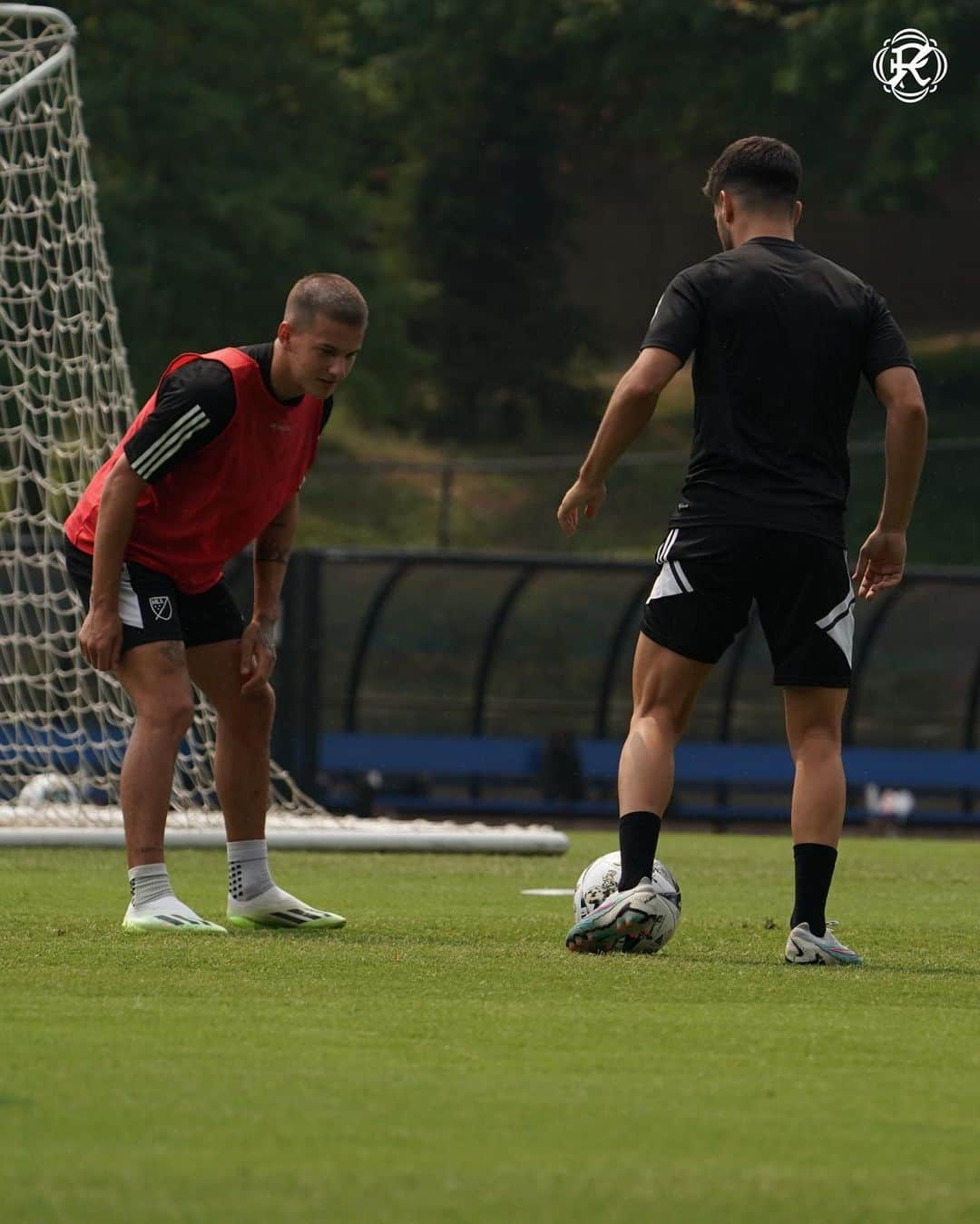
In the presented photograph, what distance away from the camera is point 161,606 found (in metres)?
6.46

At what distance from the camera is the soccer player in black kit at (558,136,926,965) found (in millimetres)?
6008

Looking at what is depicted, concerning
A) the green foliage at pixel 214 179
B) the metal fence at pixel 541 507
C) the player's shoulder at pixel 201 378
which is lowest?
the metal fence at pixel 541 507

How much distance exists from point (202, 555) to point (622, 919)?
5.32 feet

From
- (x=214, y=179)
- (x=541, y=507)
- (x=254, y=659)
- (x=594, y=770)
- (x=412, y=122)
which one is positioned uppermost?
(x=412, y=122)

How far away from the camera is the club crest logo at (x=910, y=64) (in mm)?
32656

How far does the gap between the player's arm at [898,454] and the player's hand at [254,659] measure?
5.72ft

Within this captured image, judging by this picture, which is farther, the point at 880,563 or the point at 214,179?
the point at 214,179

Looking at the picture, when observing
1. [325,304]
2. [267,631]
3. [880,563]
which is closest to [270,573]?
[267,631]

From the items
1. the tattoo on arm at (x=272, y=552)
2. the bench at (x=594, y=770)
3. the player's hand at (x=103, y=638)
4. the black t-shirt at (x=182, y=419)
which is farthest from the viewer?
the bench at (x=594, y=770)

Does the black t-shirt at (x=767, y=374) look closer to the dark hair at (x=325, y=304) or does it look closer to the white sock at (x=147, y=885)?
the dark hair at (x=325, y=304)

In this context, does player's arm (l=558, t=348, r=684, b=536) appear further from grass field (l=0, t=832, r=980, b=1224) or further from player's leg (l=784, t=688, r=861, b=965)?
Answer: grass field (l=0, t=832, r=980, b=1224)

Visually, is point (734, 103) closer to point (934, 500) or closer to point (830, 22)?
point (830, 22)

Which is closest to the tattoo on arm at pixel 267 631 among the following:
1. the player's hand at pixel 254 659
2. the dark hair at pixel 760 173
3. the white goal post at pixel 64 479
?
the player's hand at pixel 254 659

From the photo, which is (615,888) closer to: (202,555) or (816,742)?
(816,742)
